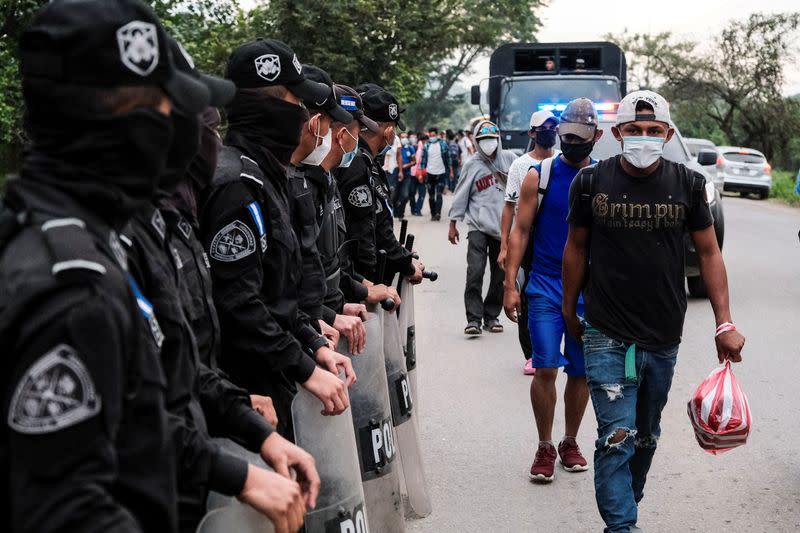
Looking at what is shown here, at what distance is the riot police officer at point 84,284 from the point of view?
5.53 feet

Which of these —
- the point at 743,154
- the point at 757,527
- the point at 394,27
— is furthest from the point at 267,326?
the point at 743,154

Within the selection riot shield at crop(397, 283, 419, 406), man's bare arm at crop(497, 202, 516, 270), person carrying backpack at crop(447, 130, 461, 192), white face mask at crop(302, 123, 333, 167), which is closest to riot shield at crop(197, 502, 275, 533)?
white face mask at crop(302, 123, 333, 167)

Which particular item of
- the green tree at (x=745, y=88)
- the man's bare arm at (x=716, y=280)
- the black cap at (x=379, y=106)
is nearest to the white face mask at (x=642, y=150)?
the man's bare arm at (x=716, y=280)

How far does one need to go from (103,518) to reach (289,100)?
2.33 metres

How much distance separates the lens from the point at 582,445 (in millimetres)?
6656

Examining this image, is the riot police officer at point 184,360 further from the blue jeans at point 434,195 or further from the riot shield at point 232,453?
the blue jeans at point 434,195

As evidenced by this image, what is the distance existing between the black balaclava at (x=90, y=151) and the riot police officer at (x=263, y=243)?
4.81ft

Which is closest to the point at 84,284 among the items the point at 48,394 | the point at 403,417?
the point at 48,394

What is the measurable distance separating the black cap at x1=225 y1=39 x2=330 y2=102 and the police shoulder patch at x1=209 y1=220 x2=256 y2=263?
0.62 m

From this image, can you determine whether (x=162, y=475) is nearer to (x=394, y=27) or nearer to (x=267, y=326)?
(x=267, y=326)

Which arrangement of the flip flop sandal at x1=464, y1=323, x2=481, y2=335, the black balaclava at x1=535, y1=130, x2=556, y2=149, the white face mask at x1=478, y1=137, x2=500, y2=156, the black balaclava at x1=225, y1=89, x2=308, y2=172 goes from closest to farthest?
the black balaclava at x1=225, y1=89, x2=308, y2=172 → the black balaclava at x1=535, y1=130, x2=556, y2=149 → the flip flop sandal at x1=464, y1=323, x2=481, y2=335 → the white face mask at x1=478, y1=137, x2=500, y2=156

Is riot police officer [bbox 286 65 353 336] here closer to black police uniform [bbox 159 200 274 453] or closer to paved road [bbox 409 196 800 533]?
black police uniform [bbox 159 200 274 453]

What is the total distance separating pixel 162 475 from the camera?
1938mm

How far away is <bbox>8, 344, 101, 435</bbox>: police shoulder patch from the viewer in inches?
65.9
